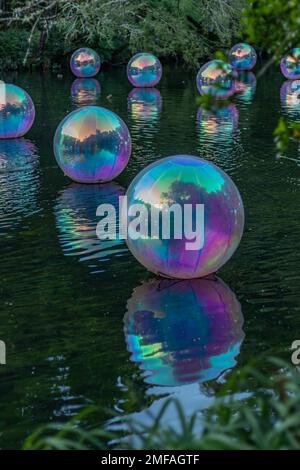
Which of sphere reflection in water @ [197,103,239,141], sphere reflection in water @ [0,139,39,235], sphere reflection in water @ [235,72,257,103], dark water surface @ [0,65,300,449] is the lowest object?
sphere reflection in water @ [235,72,257,103]

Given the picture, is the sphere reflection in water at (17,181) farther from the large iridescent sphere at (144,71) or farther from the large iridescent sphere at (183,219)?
the large iridescent sphere at (144,71)

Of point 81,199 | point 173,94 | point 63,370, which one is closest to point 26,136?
point 81,199

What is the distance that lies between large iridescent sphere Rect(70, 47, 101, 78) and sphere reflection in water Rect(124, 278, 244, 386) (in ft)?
76.9

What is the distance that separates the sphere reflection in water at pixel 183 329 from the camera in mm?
6266

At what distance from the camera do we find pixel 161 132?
17094 millimetres

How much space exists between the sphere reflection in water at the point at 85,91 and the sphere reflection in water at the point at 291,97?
528cm

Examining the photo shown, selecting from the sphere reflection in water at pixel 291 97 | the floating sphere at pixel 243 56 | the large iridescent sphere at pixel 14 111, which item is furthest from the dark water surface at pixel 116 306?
the floating sphere at pixel 243 56

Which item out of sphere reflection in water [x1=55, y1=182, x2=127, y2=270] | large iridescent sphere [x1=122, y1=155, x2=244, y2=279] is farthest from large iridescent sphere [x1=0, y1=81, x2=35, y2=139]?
large iridescent sphere [x1=122, y1=155, x2=244, y2=279]

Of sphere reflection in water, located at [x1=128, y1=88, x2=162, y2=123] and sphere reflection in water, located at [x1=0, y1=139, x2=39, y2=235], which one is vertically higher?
sphere reflection in water, located at [x1=0, y1=139, x2=39, y2=235]

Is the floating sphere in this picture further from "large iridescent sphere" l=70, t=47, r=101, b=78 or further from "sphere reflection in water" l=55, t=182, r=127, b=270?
"sphere reflection in water" l=55, t=182, r=127, b=270

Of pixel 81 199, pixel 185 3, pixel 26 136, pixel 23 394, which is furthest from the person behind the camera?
pixel 185 3

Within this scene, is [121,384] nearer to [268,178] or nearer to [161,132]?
[268,178]

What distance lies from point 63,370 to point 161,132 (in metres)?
11.3

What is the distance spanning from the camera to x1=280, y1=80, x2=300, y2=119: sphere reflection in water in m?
20.0
